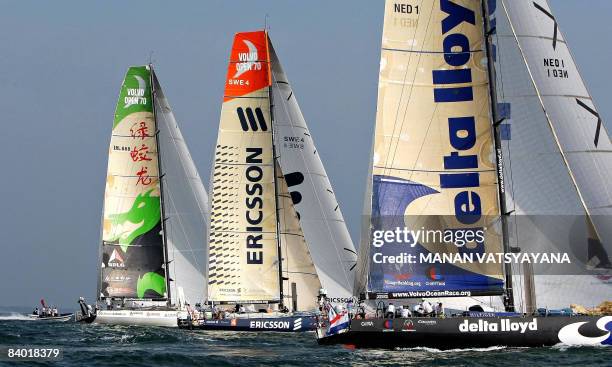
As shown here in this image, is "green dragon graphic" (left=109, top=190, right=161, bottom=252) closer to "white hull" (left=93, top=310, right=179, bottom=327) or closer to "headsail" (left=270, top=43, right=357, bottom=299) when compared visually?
"white hull" (left=93, top=310, right=179, bottom=327)

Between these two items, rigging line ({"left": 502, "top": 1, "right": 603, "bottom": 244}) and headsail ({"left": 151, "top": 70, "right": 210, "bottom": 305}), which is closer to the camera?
rigging line ({"left": 502, "top": 1, "right": 603, "bottom": 244})

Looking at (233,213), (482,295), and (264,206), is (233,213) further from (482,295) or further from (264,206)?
(482,295)

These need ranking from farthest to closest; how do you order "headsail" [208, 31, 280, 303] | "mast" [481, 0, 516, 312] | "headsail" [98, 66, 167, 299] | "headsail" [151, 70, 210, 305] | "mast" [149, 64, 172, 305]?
"headsail" [151, 70, 210, 305], "mast" [149, 64, 172, 305], "headsail" [98, 66, 167, 299], "headsail" [208, 31, 280, 303], "mast" [481, 0, 516, 312]

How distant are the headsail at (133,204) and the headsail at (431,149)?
23.4 metres

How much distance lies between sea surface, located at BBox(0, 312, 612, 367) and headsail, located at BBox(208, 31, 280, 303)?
4.49m

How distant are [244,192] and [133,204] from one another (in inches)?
368

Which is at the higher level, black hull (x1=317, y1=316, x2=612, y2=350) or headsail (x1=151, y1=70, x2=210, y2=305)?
headsail (x1=151, y1=70, x2=210, y2=305)

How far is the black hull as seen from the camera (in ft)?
103

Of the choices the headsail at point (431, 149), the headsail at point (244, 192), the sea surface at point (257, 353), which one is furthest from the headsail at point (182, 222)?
the headsail at point (431, 149)

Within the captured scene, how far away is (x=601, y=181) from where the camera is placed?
1292 inches

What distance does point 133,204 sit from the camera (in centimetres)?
5653

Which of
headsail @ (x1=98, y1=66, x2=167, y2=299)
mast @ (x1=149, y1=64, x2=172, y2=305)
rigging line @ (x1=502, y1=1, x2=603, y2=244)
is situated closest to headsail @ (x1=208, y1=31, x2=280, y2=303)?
mast @ (x1=149, y1=64, x2=172, y2=305)

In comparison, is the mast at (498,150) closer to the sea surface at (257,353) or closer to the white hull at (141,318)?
the sea surface at (257,353)

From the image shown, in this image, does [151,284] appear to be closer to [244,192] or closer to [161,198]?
[161,198]
